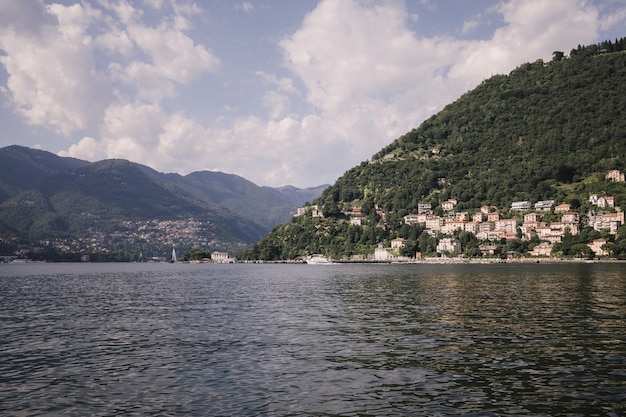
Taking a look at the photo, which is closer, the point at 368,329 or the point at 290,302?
the point at 368,329

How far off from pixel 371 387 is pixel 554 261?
197 meters

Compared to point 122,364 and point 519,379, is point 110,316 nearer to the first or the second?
point 122,364

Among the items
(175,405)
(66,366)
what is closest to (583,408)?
(175,405)

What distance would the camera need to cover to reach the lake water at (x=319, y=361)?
18438 mm

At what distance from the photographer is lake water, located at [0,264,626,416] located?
1844 cm

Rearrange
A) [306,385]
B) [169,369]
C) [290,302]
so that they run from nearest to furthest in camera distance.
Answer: [306,385]
[169,369]
[290,302]

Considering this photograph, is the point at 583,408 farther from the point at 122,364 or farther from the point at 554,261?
the point at 554,261

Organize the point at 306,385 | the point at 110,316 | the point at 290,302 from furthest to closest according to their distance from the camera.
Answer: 1. the point at 290,302
2. the point at 110,316
3. the point at 306,385

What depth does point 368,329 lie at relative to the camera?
35.2 metres

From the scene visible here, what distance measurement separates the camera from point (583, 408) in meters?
17.5

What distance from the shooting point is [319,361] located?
25.3m

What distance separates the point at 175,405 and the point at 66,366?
9393mm

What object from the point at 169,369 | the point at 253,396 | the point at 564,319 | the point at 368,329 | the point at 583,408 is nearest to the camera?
the point at 583,408

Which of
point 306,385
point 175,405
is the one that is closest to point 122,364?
point 175,405
